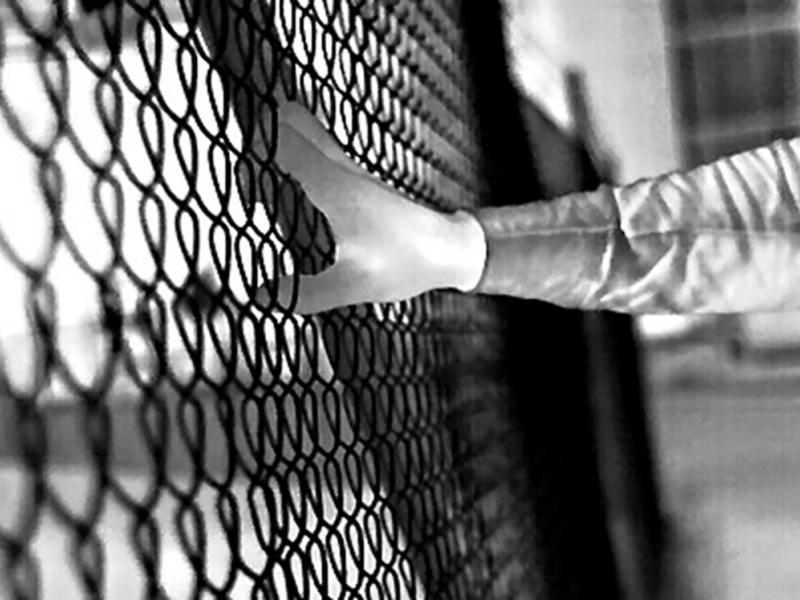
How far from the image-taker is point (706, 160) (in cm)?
216

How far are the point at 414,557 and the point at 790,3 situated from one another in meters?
2.03

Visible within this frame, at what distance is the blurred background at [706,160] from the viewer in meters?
1.73

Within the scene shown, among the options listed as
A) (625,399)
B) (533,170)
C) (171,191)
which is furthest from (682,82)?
(171,191)

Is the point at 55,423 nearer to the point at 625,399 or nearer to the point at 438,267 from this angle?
the point at 438,267

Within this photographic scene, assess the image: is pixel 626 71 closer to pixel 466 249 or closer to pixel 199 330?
pixel 466 249

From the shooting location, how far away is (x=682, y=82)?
8.25 feet

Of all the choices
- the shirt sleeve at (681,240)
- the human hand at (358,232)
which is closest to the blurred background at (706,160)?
the shirt sleeve at (681,240)

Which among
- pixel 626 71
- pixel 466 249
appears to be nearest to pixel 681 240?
pixel 466 249

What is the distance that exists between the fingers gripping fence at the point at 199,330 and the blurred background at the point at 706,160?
873mm

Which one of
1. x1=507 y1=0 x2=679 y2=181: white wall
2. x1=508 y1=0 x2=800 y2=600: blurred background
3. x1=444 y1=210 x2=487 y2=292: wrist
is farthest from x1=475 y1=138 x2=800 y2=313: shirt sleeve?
x1=507 y1=0 x2=679 y2=181: white wall

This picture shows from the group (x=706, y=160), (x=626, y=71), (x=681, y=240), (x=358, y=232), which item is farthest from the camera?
(x=626, y=71)

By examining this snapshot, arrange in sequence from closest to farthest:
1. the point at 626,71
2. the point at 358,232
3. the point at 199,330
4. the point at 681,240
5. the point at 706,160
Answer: the point at 199,330, the point at 358,232, the point at 681,240, the point at 706,160, the point at 626,71

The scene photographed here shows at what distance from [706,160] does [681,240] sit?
1.58 m

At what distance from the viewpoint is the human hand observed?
1.64 feet
